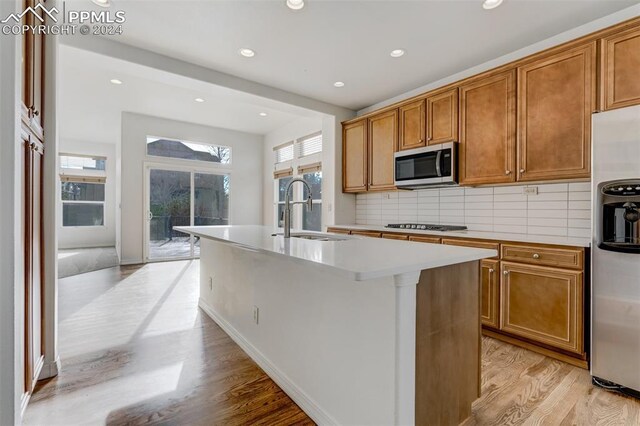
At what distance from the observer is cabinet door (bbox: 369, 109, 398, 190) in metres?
3.94

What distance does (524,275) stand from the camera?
2.39 metres

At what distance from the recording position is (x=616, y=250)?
1848 mm

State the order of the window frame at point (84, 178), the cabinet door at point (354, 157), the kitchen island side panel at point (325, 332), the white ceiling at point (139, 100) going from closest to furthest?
the kitchen island side panel at point (325, 332) < the white ceiling at point (139, 100) < the cabinet door at point (354, 157) < the window frame at point (84, 178)

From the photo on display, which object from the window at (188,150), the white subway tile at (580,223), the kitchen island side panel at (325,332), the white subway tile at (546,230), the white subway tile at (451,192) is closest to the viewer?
the kitchen island side panel at (325,332)

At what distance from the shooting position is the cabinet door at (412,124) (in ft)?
11.7

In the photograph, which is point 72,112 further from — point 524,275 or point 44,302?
point 524,275

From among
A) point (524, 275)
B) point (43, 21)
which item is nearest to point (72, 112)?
point (43, 21)

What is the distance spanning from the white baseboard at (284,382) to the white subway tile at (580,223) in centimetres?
256

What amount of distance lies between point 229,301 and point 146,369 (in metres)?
0.79

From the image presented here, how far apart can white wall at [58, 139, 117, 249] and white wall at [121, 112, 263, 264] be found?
2976mm

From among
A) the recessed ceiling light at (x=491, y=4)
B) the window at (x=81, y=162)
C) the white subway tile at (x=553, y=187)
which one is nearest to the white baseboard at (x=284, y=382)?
the white subway tile at (x=553, y=187)

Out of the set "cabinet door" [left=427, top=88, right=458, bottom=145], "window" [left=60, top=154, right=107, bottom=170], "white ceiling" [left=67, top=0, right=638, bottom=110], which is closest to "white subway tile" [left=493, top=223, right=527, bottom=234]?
"cabinet door" [left=427, top=88, right=458, bottom=145]

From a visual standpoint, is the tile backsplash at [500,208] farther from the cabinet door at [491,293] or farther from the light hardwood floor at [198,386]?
the light hardwood floor at [198,386]

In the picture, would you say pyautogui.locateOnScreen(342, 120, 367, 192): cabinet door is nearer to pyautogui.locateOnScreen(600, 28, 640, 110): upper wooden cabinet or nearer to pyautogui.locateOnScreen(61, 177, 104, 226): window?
pyautogui.locateOnScreen(600, 28, 640, 110): upper wooden cabinet
